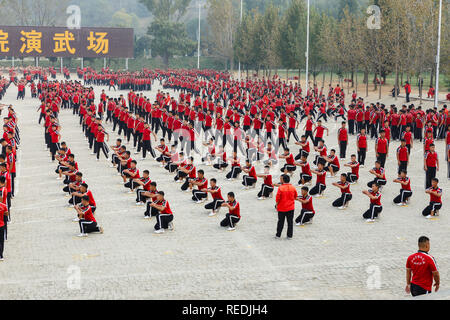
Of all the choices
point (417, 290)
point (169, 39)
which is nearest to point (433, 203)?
point (417, 290)

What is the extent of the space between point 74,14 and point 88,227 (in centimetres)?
11117

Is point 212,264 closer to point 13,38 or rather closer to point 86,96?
point 86,96

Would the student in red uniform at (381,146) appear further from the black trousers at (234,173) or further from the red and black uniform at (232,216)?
the red and black uniform at (232,216)

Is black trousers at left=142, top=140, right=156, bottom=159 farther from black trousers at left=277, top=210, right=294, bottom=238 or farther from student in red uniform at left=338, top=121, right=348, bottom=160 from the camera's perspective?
black trousers at left=277, top=210, right=294, bottom=238

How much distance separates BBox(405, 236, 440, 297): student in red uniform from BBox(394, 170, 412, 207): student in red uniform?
24.1ft

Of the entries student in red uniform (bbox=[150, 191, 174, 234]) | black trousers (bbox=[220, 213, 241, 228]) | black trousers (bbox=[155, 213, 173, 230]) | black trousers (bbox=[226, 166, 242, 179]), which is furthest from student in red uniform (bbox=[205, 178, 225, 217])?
black trousers (bbox=[226, 166, 242, 179])

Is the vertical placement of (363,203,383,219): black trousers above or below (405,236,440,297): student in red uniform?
below

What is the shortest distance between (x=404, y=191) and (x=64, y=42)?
180 ft

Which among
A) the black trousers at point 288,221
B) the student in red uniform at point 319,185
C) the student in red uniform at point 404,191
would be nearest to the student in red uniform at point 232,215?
the black trousers at point 288,221

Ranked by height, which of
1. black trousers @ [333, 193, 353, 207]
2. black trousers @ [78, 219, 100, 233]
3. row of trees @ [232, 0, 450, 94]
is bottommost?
black trousers @ [78, 219, 100, 233]

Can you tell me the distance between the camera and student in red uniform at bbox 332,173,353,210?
15.5 meters

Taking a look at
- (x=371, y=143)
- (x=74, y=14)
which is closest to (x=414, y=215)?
(x=371, y=143)

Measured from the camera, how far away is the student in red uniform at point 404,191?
1584 cm

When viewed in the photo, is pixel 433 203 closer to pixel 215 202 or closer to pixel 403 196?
pixel 403 196
